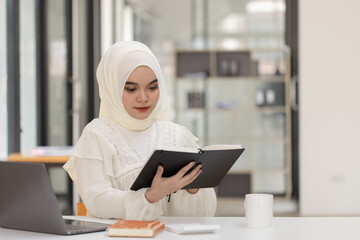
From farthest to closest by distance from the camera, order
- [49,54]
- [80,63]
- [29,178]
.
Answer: [80,63]
[49,54]
[29,178]

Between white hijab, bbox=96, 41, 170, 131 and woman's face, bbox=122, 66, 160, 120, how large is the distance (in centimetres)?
2

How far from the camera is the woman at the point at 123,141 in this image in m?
2.33

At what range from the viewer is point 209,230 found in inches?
77.2

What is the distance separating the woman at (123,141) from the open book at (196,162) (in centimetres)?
13

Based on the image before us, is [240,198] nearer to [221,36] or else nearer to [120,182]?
[221,36]

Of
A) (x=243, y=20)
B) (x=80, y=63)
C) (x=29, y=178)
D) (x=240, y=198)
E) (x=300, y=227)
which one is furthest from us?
(x=243, y=20)

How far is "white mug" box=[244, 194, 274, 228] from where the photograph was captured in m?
2.06

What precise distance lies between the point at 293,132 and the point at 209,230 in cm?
642

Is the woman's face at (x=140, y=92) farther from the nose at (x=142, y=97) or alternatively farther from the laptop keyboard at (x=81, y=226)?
the laptop keyboard at (x=81, y=226)
